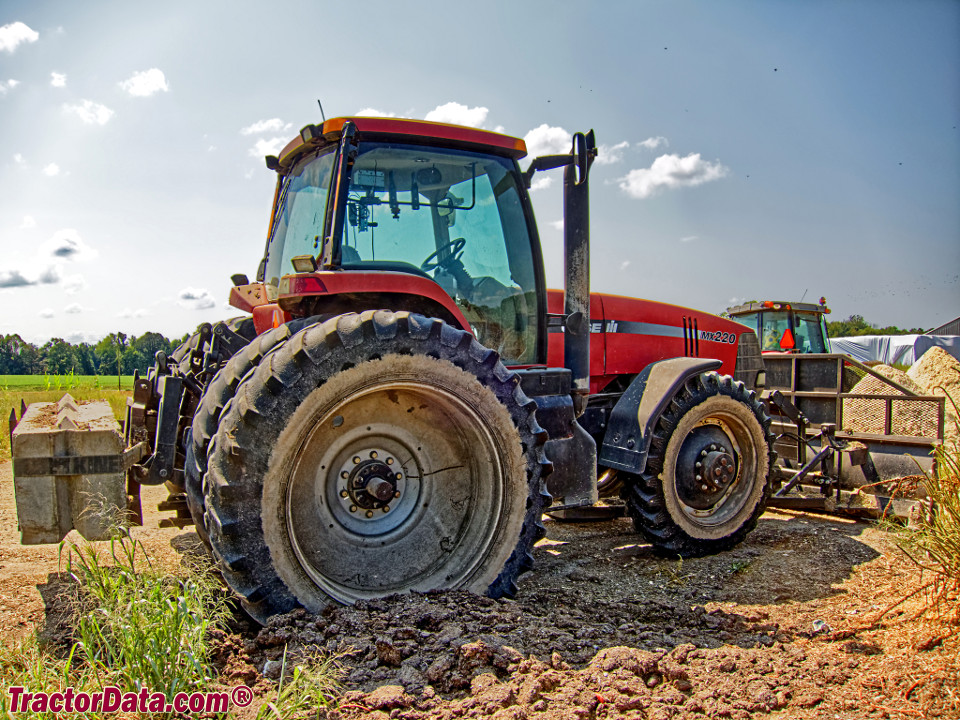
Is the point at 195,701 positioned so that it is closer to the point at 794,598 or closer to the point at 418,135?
the point at 418,135

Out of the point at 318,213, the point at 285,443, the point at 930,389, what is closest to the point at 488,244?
the point at 318,213

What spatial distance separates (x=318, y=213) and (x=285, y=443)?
4.81ft

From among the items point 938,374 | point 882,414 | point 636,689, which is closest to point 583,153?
point 636,689

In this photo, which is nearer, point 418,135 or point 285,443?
point 285,443

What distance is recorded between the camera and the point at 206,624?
2.35 metres

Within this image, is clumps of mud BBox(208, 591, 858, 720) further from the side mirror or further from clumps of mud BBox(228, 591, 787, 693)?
the side mirror

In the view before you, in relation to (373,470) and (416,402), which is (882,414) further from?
(373,470)

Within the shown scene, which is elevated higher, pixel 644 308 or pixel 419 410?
pixel 644 308

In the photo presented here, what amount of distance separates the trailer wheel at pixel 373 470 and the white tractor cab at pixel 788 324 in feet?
26.8

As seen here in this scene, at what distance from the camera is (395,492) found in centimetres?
327

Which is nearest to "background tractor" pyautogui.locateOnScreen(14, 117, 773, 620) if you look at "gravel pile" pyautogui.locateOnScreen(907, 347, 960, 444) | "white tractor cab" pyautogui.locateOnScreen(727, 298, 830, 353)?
"gravel pile" pyautogui.locateOnScreen(907, 347, 960, 444)

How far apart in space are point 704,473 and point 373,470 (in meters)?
2.40

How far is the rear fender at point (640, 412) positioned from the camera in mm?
4332

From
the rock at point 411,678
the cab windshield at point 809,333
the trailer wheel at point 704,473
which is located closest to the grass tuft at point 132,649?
the rock at point 411,678
